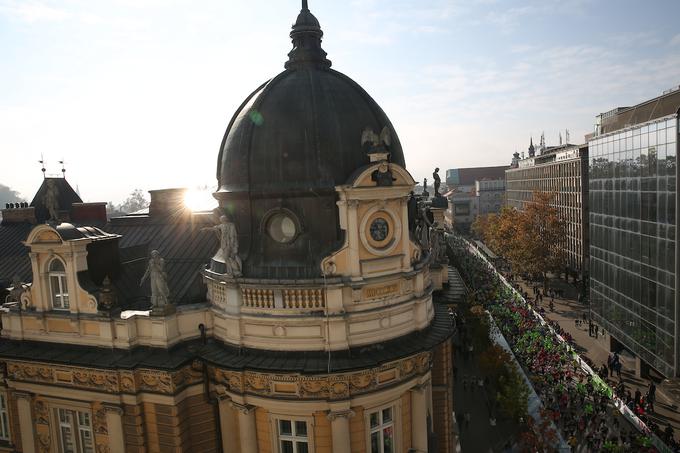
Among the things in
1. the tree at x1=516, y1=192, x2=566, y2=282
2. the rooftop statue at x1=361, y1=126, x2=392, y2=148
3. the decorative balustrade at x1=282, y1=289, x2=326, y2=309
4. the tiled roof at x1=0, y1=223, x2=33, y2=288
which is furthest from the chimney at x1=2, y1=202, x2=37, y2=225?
the tree at x1=516, y1=192, x2=566, y2=282

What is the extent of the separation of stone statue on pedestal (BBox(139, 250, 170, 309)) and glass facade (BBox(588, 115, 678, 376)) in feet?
127

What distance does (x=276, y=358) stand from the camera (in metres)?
21.8

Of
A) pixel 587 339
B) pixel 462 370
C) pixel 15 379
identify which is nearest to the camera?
pixel 15 379

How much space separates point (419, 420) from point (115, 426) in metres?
13.8

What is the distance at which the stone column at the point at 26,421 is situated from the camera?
24891 millimetres

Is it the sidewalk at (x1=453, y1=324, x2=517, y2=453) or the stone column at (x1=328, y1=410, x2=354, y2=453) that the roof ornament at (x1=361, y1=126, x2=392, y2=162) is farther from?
the sidewalk at (x1=453, y1=324, x2=517, y2=453)

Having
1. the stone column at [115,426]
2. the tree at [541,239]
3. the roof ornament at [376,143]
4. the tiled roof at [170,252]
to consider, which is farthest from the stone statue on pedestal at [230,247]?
the tree at [541,239]

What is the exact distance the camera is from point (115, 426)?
75.8ft

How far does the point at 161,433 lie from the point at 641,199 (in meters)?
43.7

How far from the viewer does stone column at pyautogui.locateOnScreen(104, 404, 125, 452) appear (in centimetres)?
2300

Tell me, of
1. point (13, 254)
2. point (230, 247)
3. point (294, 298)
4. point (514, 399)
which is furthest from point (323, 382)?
point (13, 254)

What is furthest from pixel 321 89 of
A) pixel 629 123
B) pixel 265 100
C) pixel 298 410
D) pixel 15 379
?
pixel 629 123

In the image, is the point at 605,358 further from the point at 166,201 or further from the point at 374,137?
the point at 166,201

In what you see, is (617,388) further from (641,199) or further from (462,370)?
(641,199)
